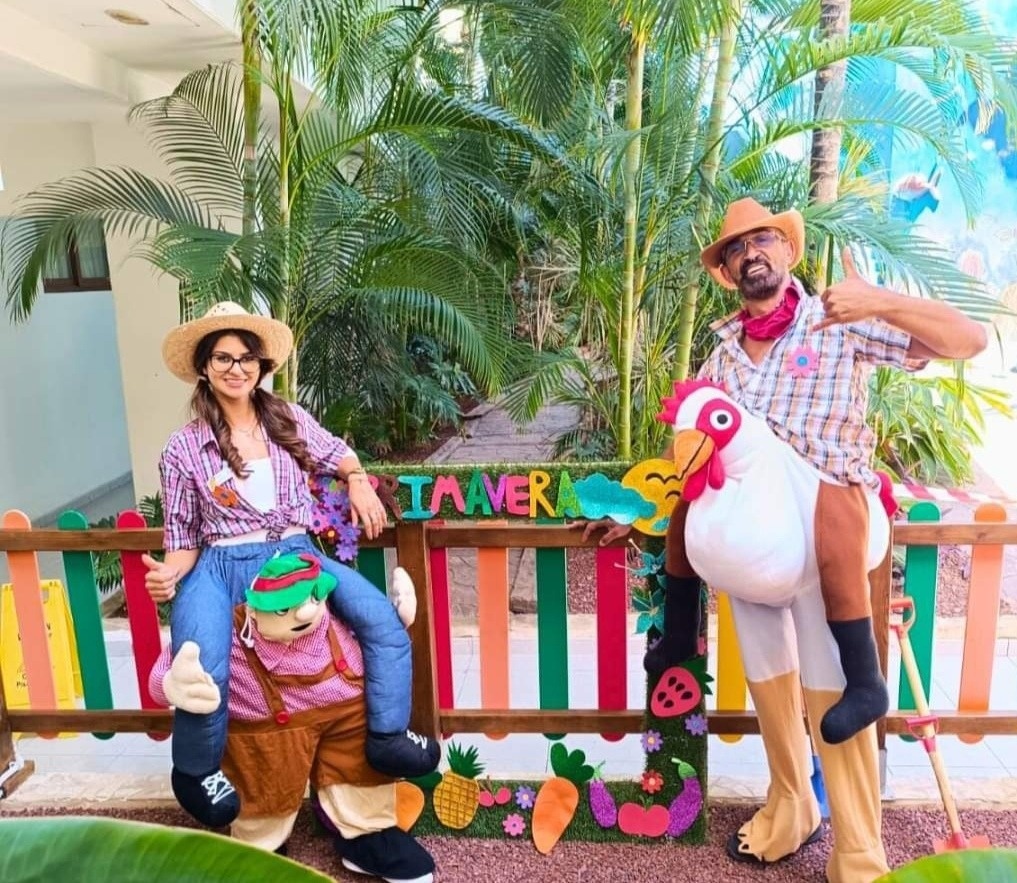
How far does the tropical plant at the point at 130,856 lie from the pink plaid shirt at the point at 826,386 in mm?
1604

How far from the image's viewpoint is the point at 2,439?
624cm

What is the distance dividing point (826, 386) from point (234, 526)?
4.60 feet

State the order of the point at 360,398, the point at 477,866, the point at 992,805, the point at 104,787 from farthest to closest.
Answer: the point at 360,398 → the point at 104,787 → the point at 992,805 → the point at 477,866

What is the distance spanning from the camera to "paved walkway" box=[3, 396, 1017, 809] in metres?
2.59

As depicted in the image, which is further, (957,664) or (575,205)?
(575,205)

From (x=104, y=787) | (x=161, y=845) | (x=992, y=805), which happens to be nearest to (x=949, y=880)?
(x=161, y=845)

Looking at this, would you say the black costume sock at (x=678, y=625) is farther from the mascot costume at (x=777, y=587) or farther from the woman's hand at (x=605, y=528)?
the woman's hand at (x=605, y=528)

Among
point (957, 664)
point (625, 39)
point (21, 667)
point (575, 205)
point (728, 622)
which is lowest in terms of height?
point (957, 664)

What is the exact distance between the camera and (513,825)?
7.74 feet

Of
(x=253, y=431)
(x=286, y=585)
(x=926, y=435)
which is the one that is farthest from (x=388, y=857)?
(x=926, y=435)

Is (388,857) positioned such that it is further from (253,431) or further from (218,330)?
(218,330)

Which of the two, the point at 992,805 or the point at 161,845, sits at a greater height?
the point at 161,845

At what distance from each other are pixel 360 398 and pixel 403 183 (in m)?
1.72

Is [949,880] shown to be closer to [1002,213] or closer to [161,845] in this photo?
[161,845]
